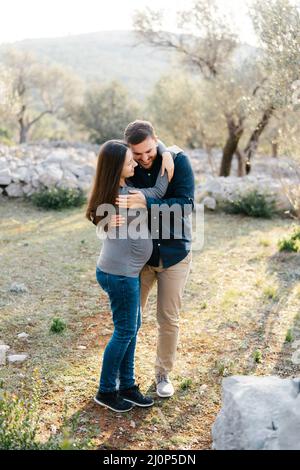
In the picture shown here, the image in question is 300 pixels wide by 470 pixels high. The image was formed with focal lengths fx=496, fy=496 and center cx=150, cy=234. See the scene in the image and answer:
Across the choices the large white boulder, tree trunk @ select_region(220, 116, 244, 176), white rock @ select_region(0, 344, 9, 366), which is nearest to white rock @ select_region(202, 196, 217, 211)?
tree trunk @ select_region(220, 116, 244, 176)

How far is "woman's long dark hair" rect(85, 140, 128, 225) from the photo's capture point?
3598mm

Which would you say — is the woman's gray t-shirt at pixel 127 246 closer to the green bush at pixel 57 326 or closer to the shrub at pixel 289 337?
the green bush at pixel 57 326

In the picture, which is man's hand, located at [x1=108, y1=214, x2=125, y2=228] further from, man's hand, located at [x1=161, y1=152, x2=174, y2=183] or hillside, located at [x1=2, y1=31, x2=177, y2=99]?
hillside, located at [x1=2, y1=31, x2=177, y2=99]

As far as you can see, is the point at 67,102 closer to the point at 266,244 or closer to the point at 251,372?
the point at 266,244

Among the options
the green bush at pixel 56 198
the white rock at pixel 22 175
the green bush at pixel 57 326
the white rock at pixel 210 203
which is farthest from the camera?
the white rock at pixel 22 175

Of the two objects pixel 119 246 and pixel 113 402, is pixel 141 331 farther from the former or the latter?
pixel 119 246

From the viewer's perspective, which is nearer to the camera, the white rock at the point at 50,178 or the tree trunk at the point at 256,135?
the white rock at the point at 50,178

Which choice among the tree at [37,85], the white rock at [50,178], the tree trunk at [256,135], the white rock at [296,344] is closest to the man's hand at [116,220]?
the white rock at [296,344]

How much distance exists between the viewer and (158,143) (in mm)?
4113

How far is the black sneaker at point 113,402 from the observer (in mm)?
4227

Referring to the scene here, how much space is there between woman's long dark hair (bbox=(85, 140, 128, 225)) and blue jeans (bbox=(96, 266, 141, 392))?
0.60 meters

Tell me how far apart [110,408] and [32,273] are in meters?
4.28

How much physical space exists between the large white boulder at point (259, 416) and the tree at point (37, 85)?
1293 inches

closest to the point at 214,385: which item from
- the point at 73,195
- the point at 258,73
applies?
the point at 73,195
